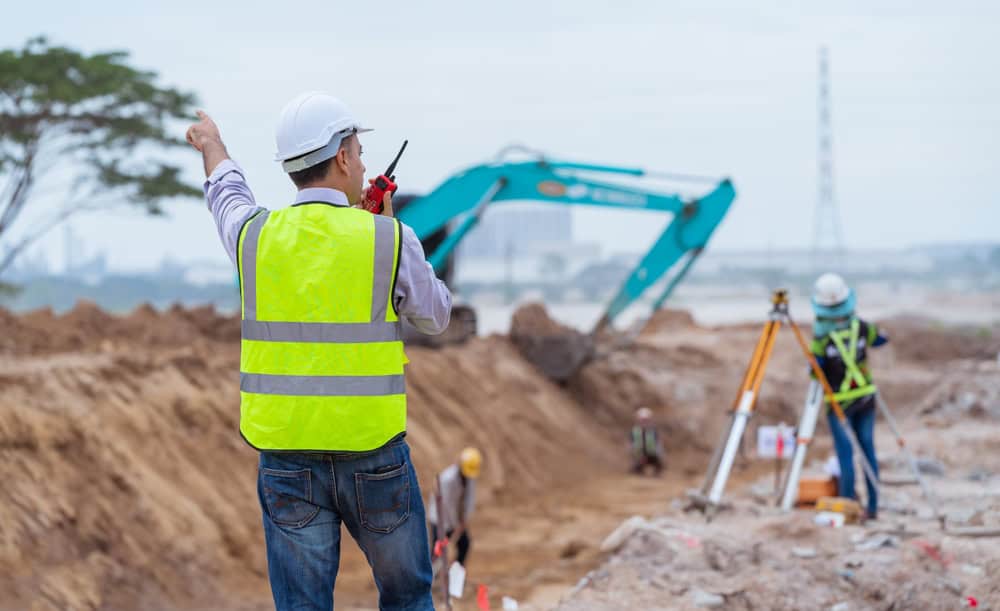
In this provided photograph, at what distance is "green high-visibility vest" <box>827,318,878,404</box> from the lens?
7.89 metres

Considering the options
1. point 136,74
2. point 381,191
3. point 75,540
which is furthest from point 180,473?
point 136,74

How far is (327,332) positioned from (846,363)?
600 centimetres

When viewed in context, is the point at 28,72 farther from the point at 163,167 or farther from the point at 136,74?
the point at 163,167

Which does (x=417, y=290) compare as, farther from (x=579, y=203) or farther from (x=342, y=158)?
(x=579, y=203)

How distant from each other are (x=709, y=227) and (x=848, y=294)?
8136 mm

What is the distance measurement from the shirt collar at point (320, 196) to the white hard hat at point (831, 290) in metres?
5.78

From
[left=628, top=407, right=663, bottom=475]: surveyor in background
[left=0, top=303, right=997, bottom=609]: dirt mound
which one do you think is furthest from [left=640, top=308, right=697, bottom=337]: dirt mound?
[left=628, top=407, right=663, bottom=475]: surveyor in background

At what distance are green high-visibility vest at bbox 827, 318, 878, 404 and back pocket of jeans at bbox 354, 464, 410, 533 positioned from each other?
5808 millimetres

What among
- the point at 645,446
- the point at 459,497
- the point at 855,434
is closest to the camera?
the point at 855,434

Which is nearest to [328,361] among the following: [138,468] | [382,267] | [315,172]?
[382,267]

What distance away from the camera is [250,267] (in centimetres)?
278

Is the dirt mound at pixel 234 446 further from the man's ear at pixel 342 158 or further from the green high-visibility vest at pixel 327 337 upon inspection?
the man's ear at pixel 342 158

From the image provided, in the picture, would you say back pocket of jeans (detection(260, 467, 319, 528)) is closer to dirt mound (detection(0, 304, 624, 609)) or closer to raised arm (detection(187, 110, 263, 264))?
raised arm (detection(187, 110, 263, 264))

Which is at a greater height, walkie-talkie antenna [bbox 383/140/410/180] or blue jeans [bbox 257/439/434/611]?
walkie-talkie antenna [bbox 383/140/410/180]
